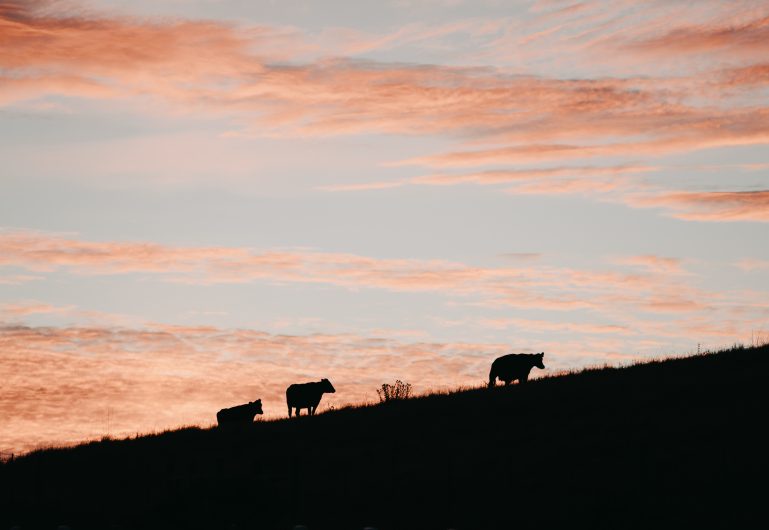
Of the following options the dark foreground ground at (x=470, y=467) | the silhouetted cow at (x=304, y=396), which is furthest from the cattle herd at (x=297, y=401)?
the dark foreground ground at (x=470, y=467)

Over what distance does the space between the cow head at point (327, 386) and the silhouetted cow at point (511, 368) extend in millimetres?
9296

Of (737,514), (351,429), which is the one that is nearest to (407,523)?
(737,514)

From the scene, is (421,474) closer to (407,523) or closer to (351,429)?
(407,523)

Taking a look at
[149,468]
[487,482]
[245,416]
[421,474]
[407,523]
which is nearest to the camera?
[407,523]

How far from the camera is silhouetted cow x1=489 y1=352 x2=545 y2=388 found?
1412 inches

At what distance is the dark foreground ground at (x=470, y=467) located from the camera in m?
15.8

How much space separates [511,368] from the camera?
36125 millimetres

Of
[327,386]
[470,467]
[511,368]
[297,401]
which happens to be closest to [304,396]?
[297,401]

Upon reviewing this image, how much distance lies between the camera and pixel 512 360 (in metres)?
36.4

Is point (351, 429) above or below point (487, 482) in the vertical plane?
above

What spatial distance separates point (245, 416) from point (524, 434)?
21.8 metres

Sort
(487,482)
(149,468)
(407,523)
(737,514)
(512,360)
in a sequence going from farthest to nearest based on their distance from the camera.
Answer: (512,360)
(149,468)
(487,482)
(407,523)
(737,514)

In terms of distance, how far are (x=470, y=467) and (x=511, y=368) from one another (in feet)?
56.2

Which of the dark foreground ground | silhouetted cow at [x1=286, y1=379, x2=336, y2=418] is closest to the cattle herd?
silhouetted cow at [x1=286, y1=379, x2=336, y2=418]
